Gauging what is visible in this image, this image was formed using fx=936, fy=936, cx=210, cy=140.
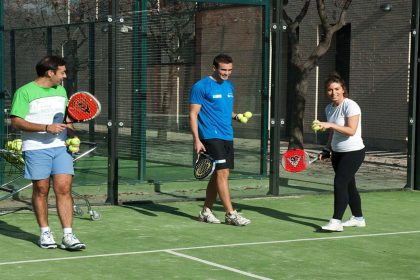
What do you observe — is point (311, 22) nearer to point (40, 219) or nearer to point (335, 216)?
point (335, 216)

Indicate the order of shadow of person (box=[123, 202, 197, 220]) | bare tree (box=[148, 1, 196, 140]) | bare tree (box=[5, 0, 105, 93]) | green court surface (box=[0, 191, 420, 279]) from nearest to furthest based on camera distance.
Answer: green court surface (box=[0, 191, 420, 279])
shadow of person (box=[123, 202, 197, 220])
bare tree (box=[148, 1, 196, 140])
bare tree (box=[5, 0, 105, 93])

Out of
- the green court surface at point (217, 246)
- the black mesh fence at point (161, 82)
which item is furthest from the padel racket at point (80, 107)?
the black mesh fence at point (161, 82)

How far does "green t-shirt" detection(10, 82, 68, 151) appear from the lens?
26.2ft

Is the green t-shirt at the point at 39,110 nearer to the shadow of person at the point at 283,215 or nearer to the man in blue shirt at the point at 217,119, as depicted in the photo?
the man in blue shirt at the point at 217,119

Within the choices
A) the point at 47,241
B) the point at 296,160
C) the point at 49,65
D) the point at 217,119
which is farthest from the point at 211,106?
the point at 47,241

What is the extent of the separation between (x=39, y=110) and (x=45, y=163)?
46 centimetres

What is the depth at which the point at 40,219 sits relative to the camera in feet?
26.7

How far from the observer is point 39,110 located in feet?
26.4

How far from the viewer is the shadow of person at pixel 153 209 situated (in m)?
10.6

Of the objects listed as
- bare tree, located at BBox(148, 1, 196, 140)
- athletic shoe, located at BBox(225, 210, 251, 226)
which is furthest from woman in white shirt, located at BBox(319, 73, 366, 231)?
bare tree, located at BBox(148, 1, 196, 140)

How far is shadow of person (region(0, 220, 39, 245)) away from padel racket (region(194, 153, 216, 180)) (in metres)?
1.78

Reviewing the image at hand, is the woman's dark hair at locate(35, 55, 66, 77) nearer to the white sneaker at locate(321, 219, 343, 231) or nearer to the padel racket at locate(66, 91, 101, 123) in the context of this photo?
the padel racket at locate(66, 91, 101, 123)

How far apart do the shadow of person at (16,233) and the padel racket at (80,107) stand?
4.27ft

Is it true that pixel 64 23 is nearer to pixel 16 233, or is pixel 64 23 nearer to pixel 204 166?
pixel 204 166
